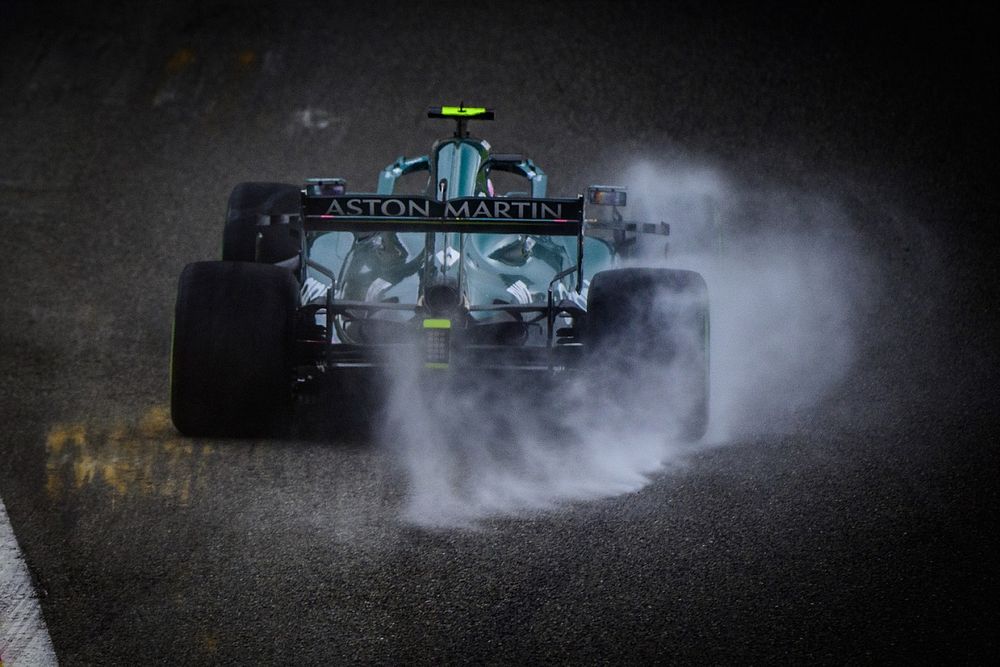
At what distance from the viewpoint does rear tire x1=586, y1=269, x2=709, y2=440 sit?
579cm

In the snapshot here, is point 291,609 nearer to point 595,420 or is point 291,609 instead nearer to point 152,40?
point 595,420

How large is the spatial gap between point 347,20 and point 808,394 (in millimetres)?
8477

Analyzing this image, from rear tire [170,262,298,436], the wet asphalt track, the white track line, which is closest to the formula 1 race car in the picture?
rear tire [170,262,298,436]

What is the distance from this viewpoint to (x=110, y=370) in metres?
7.16

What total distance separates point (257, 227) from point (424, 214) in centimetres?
229

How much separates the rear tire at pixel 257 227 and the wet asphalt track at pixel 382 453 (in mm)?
725

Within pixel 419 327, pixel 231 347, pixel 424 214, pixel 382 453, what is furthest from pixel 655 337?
pixel 231 347

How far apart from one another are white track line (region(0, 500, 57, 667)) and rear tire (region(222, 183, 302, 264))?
10.4ft

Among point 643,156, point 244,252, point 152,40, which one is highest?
point 152,40

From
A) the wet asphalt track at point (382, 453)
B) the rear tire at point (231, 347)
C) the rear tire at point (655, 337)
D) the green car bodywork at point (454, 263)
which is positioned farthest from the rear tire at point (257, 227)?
the rear tire at point (655, 337)

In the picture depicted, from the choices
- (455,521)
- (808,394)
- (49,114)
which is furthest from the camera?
(49,114)

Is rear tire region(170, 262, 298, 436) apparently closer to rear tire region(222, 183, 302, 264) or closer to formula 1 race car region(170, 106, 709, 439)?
formula 1 race car region(170, 106, 709, 439)

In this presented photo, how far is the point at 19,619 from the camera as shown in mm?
4383

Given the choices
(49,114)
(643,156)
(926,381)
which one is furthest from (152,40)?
(926,381)
